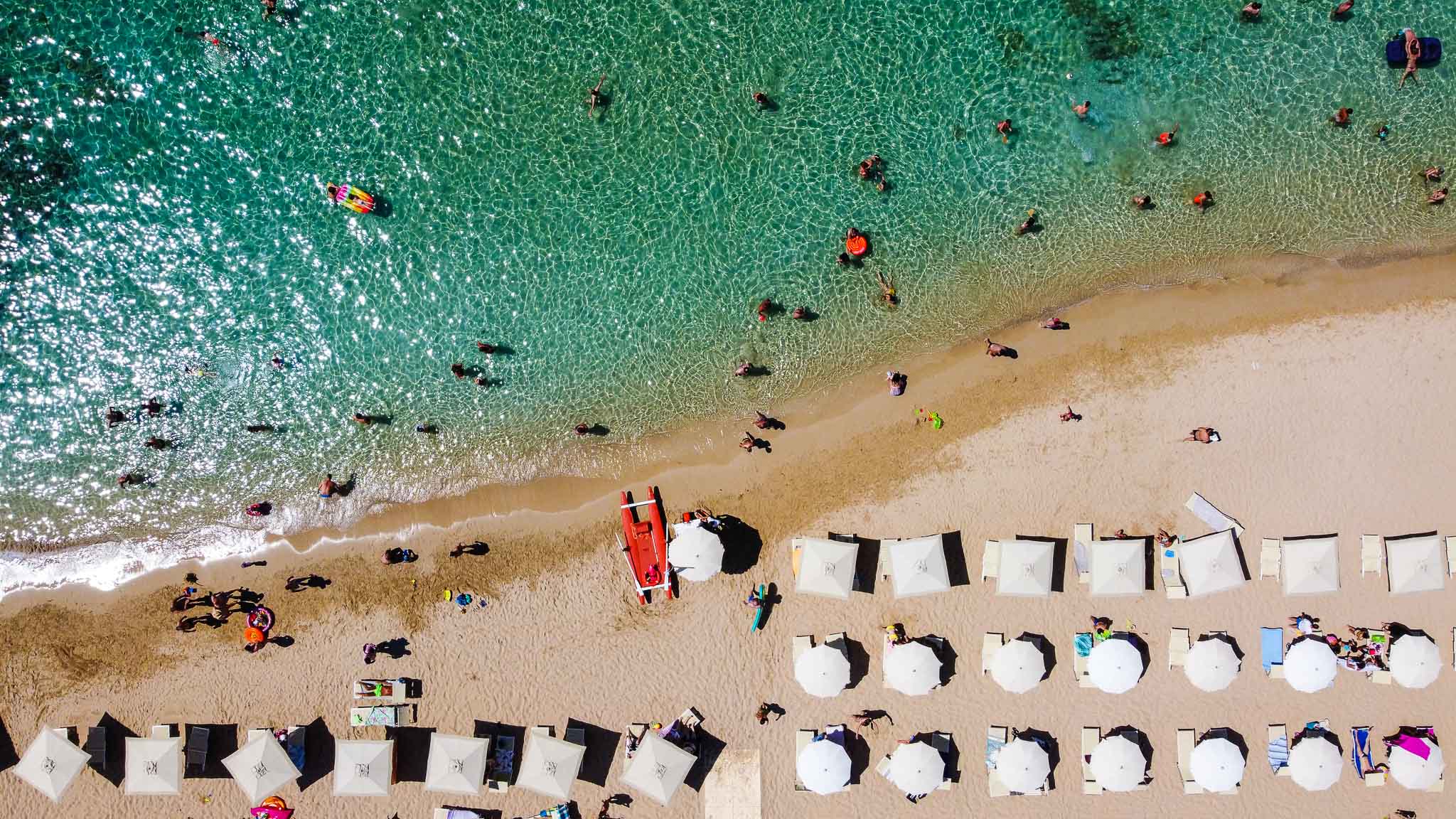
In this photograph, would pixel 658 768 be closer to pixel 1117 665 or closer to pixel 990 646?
pixel 990 646

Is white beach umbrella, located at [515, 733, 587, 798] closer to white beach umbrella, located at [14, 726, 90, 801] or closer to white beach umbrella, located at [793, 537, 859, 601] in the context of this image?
white beach umbrella, located at [793, 537, 859, 601]

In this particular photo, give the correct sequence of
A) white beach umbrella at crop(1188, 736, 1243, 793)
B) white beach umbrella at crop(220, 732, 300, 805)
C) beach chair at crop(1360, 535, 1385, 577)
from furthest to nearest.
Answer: beach chair at crop(1360, 535, 1385, 577), white beach umbrella at crop(1188, 736, 1243, 793), white beach umbrella at crop(220, 732, 300, 805)

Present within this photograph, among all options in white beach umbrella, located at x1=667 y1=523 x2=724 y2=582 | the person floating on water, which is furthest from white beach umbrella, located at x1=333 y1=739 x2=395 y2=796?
the person floating on water

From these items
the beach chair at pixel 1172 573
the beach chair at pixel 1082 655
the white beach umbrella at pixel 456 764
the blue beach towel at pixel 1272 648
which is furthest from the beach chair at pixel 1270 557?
the white beach umbrella at pixel 456 764

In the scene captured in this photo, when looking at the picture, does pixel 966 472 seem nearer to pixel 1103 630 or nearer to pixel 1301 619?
pixel 1103 630

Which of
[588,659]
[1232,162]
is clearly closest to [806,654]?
[588,659]

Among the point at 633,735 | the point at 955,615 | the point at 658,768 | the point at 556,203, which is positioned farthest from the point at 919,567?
the point at 556,203
